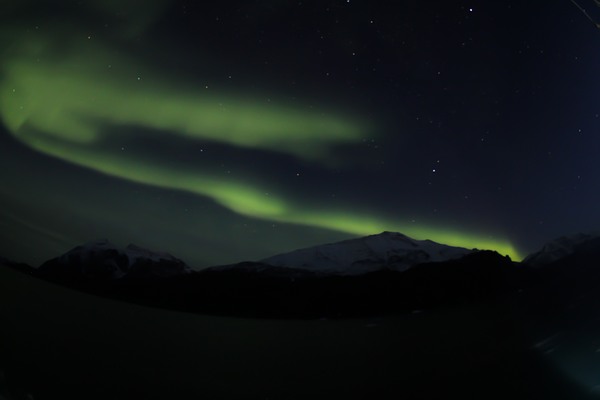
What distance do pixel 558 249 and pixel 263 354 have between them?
2.92 feet

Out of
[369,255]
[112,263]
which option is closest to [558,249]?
[369,255]

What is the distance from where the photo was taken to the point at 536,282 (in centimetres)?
110

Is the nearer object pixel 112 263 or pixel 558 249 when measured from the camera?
pixel 558 249

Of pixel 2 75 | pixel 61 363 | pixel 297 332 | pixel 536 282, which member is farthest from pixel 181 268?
pixel 2 75

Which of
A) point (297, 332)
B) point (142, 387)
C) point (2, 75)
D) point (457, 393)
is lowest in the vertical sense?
point (142, 387)

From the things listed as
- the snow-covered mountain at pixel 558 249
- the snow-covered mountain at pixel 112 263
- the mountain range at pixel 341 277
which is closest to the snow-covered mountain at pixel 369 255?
the mountain range at pixel 341 277

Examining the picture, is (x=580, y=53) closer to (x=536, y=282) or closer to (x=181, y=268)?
(x=536, y=282)

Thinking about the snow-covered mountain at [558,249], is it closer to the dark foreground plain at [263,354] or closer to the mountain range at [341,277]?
the mountain range at [341,277]

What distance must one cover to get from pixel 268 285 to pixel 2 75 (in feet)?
4.41

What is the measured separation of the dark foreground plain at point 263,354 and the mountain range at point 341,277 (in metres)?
0.05

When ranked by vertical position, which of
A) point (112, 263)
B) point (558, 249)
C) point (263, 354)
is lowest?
point (263, 354)

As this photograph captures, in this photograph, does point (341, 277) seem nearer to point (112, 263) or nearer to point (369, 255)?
point (369, 255)

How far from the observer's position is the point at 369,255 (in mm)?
1077

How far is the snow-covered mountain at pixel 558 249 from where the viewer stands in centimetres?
109
